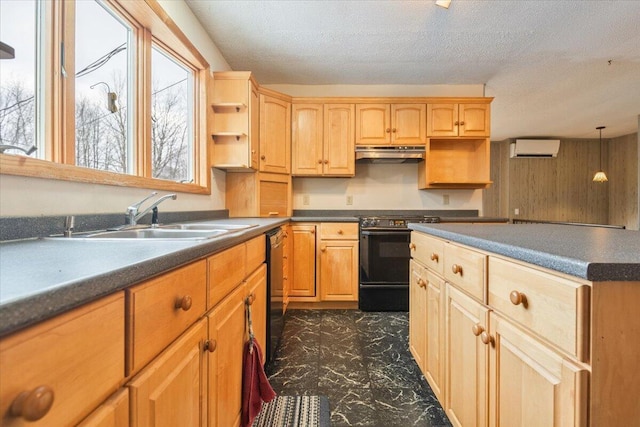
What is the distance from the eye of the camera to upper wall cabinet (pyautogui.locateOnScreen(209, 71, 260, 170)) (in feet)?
8.98

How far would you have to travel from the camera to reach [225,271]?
1.11 meters

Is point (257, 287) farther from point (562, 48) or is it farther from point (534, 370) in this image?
point (562, 48)

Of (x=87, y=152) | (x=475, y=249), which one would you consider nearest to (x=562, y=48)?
(x=475, y=249)

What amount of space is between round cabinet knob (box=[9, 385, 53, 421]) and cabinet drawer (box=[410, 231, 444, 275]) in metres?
1.32

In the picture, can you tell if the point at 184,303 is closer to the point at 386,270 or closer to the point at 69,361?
the point at 69,361

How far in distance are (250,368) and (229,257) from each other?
509 millimetres

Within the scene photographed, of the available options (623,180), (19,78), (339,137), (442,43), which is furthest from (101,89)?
(623,180)

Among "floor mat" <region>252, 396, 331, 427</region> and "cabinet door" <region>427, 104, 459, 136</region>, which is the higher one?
"cabinet door" <region>427, 104, 459, 136</region>

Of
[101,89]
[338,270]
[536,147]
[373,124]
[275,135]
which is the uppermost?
[536,147]

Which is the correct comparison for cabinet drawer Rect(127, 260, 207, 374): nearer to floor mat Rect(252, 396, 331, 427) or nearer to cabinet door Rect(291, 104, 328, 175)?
floor mat Rect(252, 396, 331, 427)

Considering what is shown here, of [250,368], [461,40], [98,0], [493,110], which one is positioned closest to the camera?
[250,368]

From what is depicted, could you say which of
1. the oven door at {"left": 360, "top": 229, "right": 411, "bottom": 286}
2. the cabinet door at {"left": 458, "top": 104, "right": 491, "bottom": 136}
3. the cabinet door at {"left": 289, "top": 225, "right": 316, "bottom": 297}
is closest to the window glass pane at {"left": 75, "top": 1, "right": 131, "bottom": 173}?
the cabinet door at {"left": 289, "top": 225, "right": 316, "bottom": 297}

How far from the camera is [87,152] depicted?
1.44 meters

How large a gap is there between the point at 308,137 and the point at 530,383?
2.91 metres
